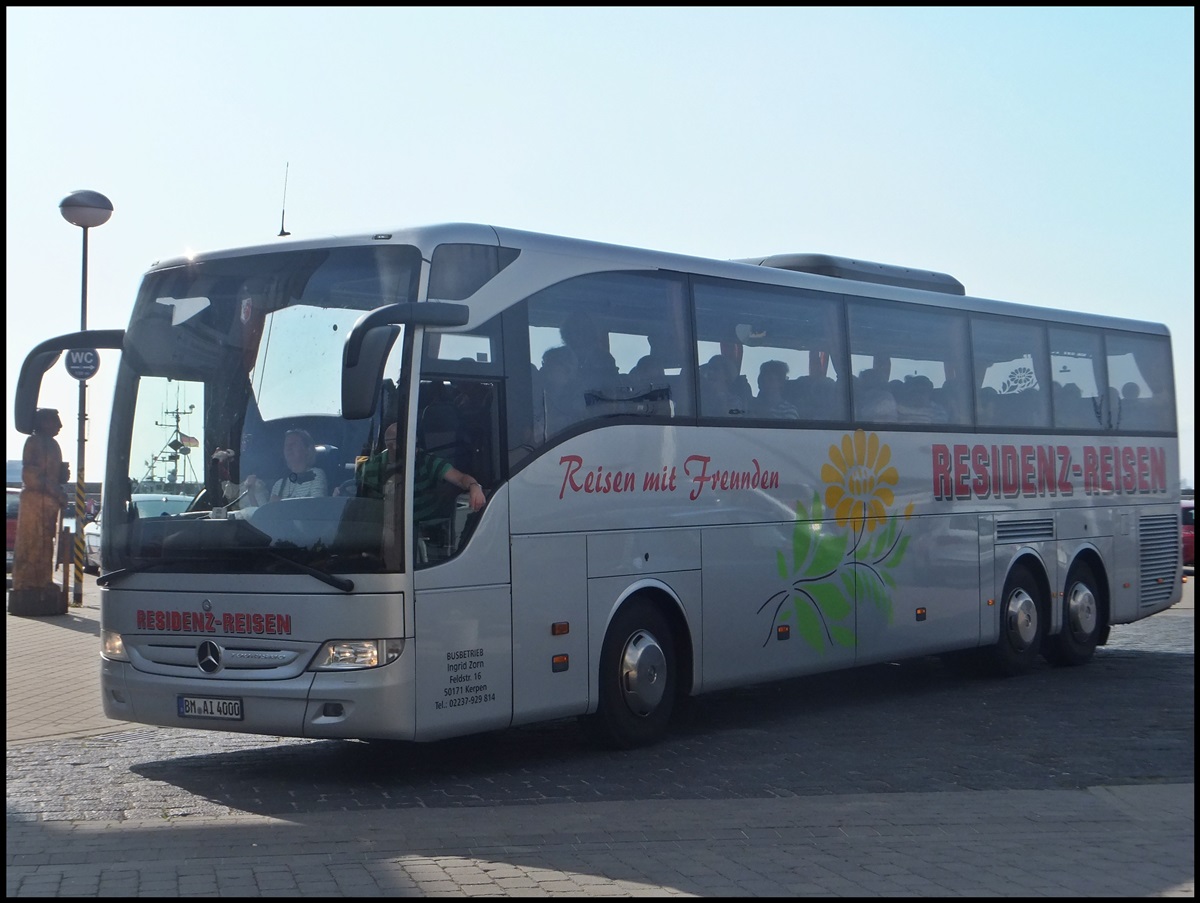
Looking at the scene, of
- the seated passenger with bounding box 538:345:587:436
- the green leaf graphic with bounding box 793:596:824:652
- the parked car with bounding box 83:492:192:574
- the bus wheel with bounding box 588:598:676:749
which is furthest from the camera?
the green leaf graphic with bounding box 793:596:824:652

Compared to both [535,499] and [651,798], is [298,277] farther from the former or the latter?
[651,798]

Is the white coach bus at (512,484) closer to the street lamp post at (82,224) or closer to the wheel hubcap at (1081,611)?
the wheel hubcap at (1081,611)

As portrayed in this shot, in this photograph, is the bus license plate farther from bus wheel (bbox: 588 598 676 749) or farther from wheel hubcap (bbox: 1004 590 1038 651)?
wheel hubcap (bbox: 1004 590 1038 651)

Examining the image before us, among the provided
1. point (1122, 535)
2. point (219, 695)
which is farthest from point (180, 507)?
point (1122, 535)

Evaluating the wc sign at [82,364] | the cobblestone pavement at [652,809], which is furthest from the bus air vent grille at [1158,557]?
the wc sign at [82,364]

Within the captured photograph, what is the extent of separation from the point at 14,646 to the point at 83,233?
25.6 ft

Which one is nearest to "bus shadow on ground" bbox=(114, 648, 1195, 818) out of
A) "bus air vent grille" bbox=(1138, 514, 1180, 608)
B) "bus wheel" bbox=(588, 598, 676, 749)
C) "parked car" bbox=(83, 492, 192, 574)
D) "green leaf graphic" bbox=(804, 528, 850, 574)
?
"bus wheel" bbox=(588, 598, 676, 749)

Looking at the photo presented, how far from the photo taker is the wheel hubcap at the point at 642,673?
1098 cm

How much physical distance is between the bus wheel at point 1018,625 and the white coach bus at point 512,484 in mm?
1207

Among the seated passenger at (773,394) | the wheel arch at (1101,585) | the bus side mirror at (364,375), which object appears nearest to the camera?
the bus side mirror at (364,375)

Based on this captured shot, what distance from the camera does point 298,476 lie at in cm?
929

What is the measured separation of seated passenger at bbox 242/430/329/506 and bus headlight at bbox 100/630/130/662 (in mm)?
1478

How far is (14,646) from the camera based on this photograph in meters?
17.4

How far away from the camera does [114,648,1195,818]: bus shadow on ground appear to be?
31.0 ft
